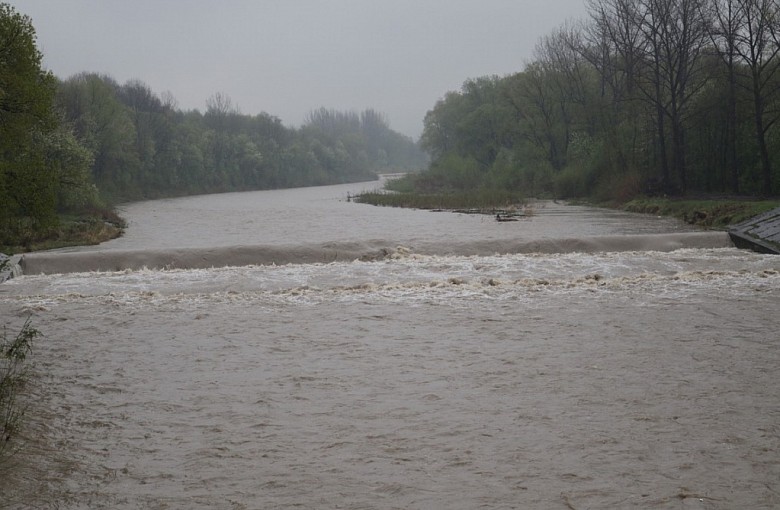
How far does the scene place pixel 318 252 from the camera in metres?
15.5

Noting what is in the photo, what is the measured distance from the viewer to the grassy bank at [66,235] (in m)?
19.5

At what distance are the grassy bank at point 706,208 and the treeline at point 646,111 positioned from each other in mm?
2402

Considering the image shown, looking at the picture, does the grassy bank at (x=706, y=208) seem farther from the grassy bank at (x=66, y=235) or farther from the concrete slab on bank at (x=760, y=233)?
the grassy bank at (x=66, y=235)

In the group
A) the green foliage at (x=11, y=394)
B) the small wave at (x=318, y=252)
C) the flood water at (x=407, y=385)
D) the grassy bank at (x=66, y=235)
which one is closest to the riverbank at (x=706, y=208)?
the small wave at (x=318, y=252)

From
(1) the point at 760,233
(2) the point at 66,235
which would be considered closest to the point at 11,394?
(1) the point at 760,233

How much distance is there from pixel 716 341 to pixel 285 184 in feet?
272

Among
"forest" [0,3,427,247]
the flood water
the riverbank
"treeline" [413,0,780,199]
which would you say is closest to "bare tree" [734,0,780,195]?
"treeline" [413,0,780,199]

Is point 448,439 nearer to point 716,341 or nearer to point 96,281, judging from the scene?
point 716,341

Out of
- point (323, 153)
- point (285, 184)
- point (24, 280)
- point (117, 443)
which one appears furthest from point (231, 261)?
point (323, 153)

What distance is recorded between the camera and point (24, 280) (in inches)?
526

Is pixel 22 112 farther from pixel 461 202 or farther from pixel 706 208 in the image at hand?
pixel 461 202

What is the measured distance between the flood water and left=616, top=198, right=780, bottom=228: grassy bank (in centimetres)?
639

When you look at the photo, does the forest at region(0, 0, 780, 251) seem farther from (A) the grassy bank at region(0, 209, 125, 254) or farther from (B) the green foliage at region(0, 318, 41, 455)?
(B) the green foliage at region(0, 318, 41, 455)

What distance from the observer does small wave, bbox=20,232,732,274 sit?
14852 millimetres
